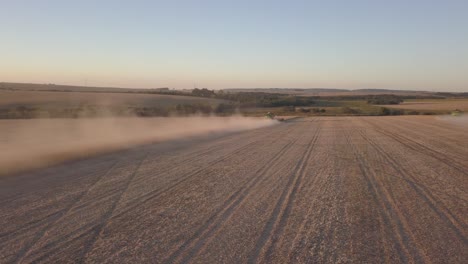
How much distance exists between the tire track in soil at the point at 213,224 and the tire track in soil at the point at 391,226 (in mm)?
2599

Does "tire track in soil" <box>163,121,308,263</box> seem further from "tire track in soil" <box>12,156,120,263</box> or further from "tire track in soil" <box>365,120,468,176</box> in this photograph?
"tire track in soil" <box>365,120,468,176</box>

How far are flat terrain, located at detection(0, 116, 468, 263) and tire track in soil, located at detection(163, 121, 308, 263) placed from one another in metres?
0.02

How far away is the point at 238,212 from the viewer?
792 cm

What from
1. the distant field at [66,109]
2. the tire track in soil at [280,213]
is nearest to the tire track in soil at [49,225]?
the tire track in soil at [280,213]

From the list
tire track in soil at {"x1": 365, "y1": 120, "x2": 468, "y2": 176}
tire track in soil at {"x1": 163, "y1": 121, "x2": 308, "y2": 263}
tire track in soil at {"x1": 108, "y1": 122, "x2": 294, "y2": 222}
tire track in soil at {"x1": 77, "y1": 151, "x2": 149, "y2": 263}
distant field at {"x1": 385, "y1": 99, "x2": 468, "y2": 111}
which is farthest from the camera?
distant field at {"x1": 385, "y1": 99, "x2": 468, "y2": 111}

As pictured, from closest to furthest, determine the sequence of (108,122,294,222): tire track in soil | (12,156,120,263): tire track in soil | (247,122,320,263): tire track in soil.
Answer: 1. (12,156,120,263): tire track in soil
2. (247,122,320,263): tire track in soil
3. (108,122,294,222): tire track in soil

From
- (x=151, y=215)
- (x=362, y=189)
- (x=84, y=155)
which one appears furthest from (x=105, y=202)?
(x=84, y=155)

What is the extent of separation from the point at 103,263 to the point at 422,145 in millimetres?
17272

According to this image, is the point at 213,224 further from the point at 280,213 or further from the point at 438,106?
the point at 438,106

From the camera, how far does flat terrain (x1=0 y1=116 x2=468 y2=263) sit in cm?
582

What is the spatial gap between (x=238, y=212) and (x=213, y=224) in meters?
0.87

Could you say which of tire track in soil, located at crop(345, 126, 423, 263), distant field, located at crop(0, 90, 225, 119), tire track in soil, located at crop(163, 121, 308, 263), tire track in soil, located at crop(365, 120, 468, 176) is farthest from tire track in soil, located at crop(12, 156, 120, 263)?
distant field, located at crop(0, 90, 225, 119)

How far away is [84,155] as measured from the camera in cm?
1595

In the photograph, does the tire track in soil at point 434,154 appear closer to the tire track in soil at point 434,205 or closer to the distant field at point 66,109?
the tire track in soil at point 434,205
